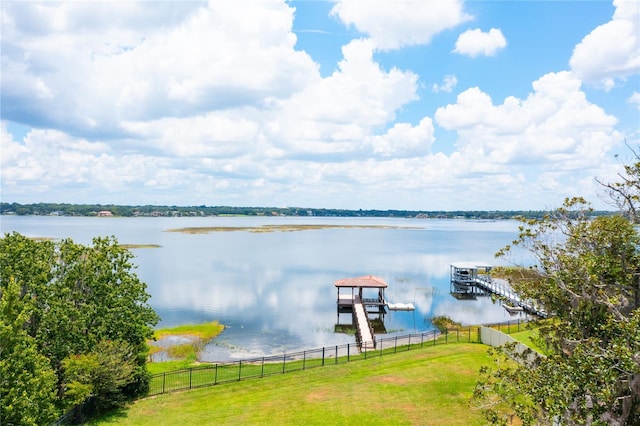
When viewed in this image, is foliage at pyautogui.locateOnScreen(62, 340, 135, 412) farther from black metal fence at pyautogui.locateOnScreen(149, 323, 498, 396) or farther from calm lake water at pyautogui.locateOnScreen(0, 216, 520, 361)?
calm lake water at pyautogui.locateOnScreen(0, 216, 520, 361)

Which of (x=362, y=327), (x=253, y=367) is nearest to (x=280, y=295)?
(x=362, y=327)

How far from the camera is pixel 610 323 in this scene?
10.2m

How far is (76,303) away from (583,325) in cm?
2311

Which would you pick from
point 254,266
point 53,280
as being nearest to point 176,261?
point 254,266

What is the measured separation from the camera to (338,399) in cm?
2269

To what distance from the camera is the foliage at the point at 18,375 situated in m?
15.1

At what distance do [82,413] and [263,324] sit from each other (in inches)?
950

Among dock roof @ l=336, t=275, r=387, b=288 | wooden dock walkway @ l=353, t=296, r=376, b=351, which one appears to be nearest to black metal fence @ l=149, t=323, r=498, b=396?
wooden dock walkway @ l=353, t=296, r=376, b=351

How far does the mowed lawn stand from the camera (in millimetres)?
20297

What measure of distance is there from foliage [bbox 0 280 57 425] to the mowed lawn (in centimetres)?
503

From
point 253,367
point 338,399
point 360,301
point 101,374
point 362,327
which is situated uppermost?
point 101,374

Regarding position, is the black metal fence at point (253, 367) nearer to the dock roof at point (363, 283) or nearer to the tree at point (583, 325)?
the dock roof at point (363, 283)

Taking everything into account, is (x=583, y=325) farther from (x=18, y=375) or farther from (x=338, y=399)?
(x=18, y=375)

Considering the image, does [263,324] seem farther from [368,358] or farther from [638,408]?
[638,408]
